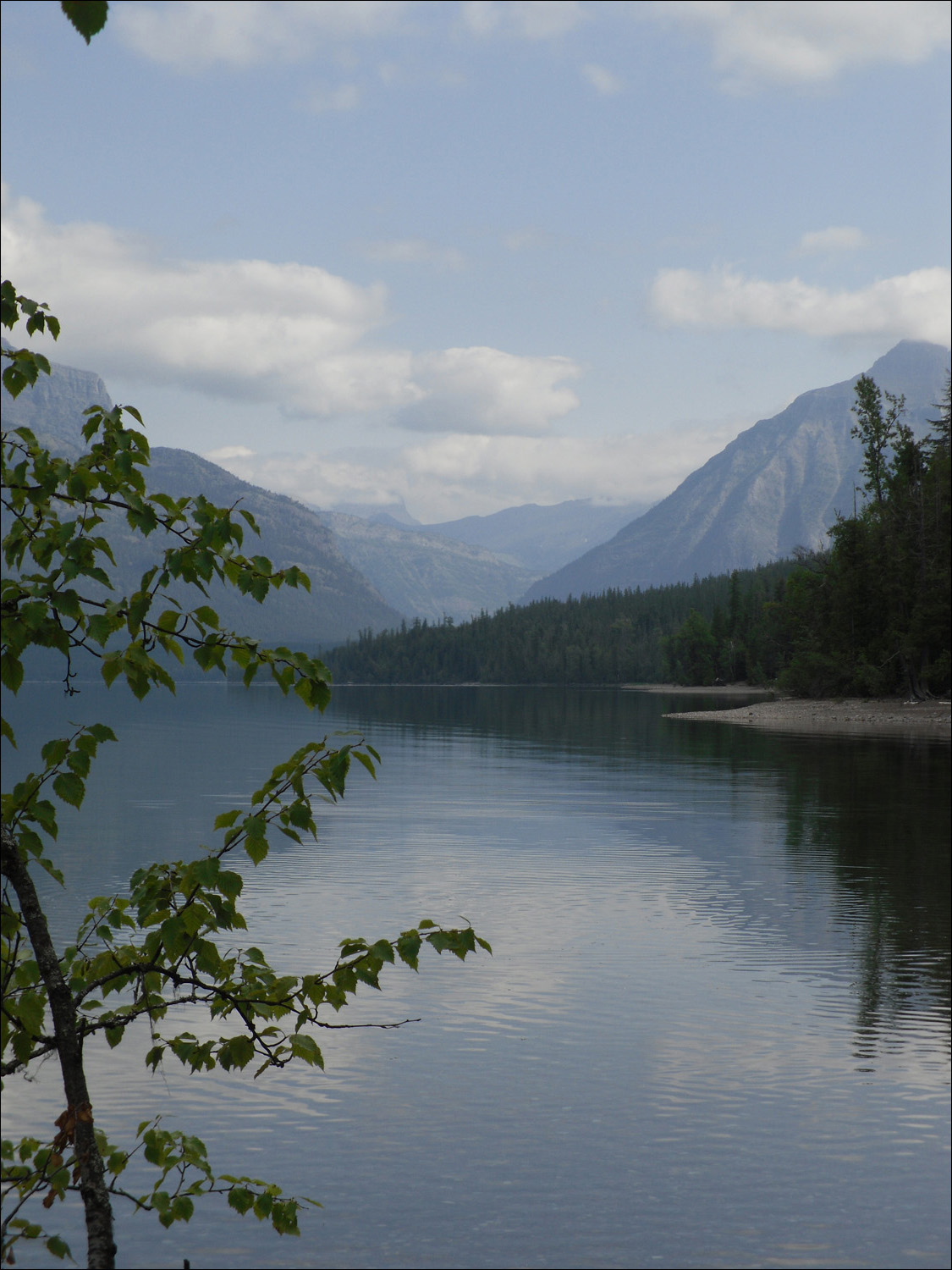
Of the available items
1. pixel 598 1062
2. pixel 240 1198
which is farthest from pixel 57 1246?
pixel 598 1062

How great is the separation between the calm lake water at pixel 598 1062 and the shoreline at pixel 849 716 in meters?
51.4

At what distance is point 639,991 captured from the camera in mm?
19469

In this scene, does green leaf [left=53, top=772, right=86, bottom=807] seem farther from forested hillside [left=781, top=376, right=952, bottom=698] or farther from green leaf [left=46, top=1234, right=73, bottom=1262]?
forested hillside [left=781, top=376, right=952, bottom=698]

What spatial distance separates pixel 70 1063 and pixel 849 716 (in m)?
103

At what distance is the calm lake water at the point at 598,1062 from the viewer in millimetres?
11508

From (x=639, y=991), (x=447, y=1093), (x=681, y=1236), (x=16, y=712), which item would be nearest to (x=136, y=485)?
(x=681, y=1236)

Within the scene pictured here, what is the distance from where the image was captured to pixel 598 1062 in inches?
629

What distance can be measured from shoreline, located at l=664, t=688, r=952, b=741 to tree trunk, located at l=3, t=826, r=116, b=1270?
79.1 meters

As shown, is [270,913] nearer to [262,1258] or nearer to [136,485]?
[262,1258]

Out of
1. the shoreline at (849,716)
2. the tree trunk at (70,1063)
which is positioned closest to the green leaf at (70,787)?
the tree trunk at (70,1063)

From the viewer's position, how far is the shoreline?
89438 mm

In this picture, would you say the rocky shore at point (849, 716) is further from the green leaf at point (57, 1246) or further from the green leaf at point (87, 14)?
the green leaf at point (87, 14)

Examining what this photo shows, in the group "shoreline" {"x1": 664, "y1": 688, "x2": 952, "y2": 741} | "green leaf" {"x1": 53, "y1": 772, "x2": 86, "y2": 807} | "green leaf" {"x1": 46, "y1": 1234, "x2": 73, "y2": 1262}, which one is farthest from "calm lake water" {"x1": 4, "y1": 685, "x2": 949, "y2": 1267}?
"shoreline" {"x1": 664, "y1": 688, "x2": 952, "y2": 741}

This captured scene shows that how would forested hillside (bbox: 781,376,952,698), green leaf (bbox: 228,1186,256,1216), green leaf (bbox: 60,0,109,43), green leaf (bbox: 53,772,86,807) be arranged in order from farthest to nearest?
1. forested hillside (bbox: 781,376,952,698)
2. green leaf (bbox: 228,1186,256,1216)
3. green leaf (bbox: 53,772,86,807)
4. green leaf (bbox: 60,0,109,43)
